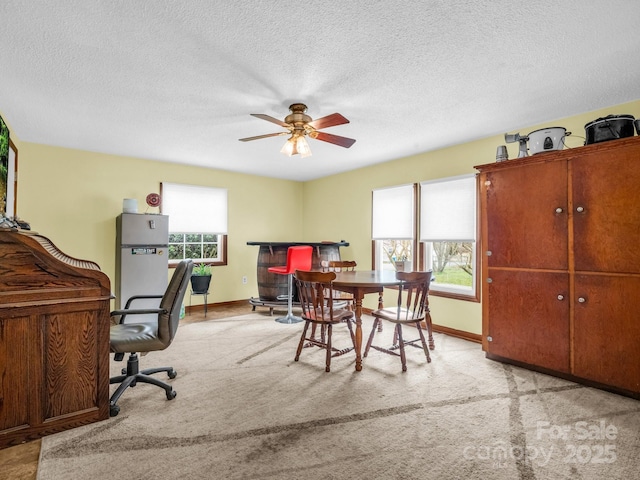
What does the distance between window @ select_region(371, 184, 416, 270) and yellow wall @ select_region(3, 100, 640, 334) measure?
0.14 meters

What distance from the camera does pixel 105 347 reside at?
1.98 metres

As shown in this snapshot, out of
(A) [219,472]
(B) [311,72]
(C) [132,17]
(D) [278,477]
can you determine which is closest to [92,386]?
(A) [219,472]

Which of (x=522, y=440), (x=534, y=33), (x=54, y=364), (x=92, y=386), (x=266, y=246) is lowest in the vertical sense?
(x=522, y=440)

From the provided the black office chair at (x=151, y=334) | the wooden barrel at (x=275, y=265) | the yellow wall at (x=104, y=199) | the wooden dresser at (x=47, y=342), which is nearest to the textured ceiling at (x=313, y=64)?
the yellow wall at (x=104, y=199)

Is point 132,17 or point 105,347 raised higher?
point 132,17

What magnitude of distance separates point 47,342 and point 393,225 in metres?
3.92

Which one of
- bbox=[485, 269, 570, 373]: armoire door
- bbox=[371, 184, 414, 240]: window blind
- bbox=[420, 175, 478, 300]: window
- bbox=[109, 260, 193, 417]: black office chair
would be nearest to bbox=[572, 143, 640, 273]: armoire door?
bbox=[485, 269, 570, 373]: armoire door

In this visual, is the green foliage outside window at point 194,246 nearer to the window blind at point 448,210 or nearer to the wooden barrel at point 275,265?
the wooden barrel at point 275,265

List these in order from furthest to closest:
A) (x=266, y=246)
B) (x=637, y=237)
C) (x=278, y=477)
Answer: (x=266, y=246) → (x=637, y=237) → (x=278, y=477)

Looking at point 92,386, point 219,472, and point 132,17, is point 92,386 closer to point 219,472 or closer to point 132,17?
point 219,472

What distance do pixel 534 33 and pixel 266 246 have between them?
381 cm

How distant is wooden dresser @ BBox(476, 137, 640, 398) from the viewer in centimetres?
231

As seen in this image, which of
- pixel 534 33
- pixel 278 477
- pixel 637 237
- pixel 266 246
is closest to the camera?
pixel 278 477

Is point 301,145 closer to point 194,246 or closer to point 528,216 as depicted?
point 528,216
